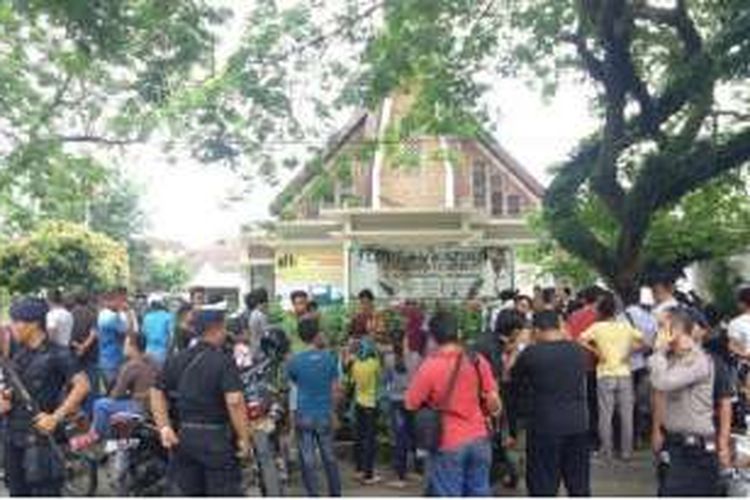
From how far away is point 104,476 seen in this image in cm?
1284

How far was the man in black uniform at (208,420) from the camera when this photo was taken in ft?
27.7

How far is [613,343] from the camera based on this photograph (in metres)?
12.9

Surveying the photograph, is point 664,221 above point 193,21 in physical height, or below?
below

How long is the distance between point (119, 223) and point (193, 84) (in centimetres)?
5106

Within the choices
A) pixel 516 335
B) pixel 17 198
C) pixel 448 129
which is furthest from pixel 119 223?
pixel 516 335

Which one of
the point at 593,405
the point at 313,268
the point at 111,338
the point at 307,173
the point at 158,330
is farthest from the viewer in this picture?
the point at 313,268

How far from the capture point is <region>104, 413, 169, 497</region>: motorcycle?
11086mm

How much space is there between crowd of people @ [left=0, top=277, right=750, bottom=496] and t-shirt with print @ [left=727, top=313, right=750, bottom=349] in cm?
3

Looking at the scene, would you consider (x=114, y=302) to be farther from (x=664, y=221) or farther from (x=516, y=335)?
(x=664, y=221)

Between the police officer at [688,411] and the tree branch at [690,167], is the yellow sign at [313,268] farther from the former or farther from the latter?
the police officer at [688,411]

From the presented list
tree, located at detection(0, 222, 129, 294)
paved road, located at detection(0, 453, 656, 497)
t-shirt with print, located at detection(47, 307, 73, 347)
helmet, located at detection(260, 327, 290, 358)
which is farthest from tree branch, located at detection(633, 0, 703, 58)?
tree, located at detection(0, 222, 129, 294)

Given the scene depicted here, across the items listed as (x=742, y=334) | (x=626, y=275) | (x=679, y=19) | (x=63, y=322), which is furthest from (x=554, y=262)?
(x=742, y=334)

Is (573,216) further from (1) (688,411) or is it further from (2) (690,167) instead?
(1) (688,411)

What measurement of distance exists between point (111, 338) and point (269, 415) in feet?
14.7
